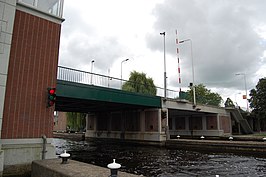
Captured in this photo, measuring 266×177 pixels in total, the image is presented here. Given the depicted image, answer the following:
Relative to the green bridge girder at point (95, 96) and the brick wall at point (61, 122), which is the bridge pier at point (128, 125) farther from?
the brick wall at point (61, 122)

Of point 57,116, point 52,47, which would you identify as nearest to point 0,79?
point 52,47

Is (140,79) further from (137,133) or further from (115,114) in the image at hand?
(137,133)

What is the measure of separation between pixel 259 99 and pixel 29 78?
154 feet

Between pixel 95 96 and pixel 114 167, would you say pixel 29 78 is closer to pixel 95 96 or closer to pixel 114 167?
pixel 114 167

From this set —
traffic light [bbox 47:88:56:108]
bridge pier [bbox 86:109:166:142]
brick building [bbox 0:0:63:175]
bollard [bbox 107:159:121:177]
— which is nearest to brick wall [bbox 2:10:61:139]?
brick building [bbox 0:0:63:175]

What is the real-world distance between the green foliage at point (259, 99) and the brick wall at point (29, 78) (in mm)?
44620

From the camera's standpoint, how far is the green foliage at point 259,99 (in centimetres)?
4419

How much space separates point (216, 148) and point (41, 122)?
15.6 m

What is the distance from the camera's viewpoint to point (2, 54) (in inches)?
332

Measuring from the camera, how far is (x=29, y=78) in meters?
9.96

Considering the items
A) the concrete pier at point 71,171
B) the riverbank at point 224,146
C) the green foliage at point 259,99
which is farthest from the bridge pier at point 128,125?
the green foliage at point 259,99

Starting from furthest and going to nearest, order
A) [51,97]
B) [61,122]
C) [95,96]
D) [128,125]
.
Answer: [61,122], [128,125], [95,96], [51,97]

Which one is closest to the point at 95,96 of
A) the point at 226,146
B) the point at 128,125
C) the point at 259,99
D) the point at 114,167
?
the point at 128,125

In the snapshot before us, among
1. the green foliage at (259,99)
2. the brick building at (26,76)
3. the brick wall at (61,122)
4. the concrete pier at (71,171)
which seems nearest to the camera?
the concrete pier at (71,171)
